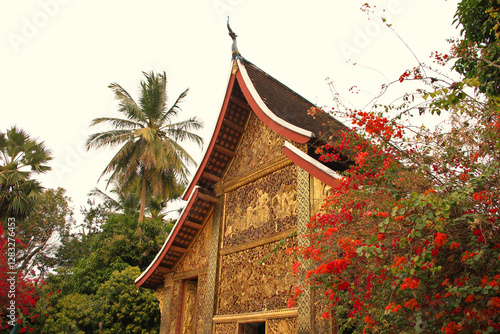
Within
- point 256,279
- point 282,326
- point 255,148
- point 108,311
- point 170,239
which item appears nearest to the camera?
point 282,326

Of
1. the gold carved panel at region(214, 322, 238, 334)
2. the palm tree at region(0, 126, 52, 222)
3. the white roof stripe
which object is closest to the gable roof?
the white roof stripe

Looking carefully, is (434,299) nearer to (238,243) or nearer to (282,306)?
(282,306)

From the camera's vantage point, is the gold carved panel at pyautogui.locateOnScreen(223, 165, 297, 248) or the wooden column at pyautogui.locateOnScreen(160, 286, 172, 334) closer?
the gold carved panel at pyautogui.locateOnScreen(223, 165, 297, 248)

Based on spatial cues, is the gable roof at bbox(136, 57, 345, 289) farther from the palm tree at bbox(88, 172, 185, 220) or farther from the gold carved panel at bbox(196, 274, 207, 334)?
the palm tree at bbox(88, 172, 185, 220)

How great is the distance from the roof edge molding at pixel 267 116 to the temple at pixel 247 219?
0.06 feet

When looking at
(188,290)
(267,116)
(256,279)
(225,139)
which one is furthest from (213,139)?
(188,290)

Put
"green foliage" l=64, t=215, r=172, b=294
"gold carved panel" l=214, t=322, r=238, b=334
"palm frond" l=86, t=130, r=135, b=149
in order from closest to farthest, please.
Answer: "gold carved panel" l=214, t=322, r=238, b=334, "green foliage" l=64, t=215, r=172, b=294, "palm frond" l=86, t=130, r=135, b=149

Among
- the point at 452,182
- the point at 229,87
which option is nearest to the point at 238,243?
the point at 229,87

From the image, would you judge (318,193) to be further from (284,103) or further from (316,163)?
(284,103)

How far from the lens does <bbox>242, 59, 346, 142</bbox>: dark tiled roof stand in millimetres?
7891

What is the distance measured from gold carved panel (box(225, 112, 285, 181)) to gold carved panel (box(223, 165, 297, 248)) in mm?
374

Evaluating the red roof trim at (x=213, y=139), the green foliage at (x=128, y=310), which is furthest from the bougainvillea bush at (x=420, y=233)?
the green foliage at (x=128, y=310)

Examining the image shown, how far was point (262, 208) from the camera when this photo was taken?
7543mm

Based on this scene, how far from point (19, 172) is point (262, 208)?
14.1 meters
